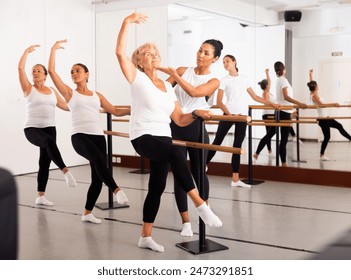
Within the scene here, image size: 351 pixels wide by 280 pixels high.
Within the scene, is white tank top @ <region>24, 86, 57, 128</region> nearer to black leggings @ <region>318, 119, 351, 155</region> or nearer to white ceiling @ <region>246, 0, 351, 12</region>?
white ceiling @ <region>246, 0, 351, 12</region>

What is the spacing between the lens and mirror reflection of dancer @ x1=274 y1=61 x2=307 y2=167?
271 inches

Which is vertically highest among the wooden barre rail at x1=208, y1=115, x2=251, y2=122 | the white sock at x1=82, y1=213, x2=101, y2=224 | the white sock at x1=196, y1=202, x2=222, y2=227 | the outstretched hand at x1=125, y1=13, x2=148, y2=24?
the outstretched hand at x1=125, y1=13, x2=148, y2=24

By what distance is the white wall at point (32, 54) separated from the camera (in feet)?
24.5

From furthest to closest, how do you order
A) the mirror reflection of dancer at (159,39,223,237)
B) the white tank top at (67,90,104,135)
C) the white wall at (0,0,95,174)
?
the white wall at (0,0,95,174) < the white tank top at (67,90,104,135) < the mirror reflection of dancer at (159,39,223,237)

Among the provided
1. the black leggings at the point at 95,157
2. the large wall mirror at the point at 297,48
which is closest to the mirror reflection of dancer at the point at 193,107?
the black leggings at the point at 95,157

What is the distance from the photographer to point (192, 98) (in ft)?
13.9

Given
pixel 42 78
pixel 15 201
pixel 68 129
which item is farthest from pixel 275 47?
pixel 15 201

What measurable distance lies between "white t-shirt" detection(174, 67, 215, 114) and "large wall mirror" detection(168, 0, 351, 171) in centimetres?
270

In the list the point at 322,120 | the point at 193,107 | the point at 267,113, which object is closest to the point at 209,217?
the point at 193,107

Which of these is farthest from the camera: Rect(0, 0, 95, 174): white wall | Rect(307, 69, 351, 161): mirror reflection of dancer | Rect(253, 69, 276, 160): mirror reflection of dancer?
Rect(0, 0, 95, 174): white wall

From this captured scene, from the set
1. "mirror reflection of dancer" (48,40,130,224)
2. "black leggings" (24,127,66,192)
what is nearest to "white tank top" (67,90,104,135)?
"mirror reflection of dancer" (48,40,130,224)

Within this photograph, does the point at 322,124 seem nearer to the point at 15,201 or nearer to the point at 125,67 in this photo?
the point at 125,67

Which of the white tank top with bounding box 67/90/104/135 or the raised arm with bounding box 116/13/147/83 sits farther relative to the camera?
the white tank top with bounding box 67/90/104/135

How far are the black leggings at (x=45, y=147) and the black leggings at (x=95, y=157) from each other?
0.77 m
